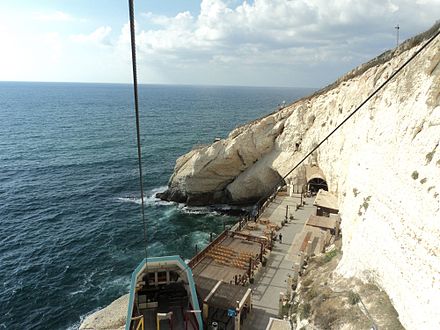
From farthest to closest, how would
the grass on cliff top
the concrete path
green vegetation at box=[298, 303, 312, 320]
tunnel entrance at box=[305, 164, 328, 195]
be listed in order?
1. tunnel entrance at box=[305, 164, 328, 195]
2. the concrete path
3. green vegetation at box=[298, 303, 312, 320]
4. the grass on cliff top

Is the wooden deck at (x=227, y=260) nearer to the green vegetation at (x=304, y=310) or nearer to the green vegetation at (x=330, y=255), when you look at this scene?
the green vegetation at (x=330, y=255)

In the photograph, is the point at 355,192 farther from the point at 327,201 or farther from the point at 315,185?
the point at 315,185

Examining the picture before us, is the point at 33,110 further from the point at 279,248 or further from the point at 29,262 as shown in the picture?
the point at 279,248

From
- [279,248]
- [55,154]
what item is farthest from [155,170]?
[279,248]

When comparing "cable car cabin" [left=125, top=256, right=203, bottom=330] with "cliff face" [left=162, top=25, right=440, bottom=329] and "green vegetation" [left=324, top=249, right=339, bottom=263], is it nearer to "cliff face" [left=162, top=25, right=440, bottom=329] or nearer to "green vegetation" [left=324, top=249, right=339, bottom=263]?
"cliff face" [left=162, top=25, right=440, bottom=329]

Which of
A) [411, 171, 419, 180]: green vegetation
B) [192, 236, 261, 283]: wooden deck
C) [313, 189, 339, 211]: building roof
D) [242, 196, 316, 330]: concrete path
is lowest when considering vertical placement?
[242, 196, 316, 330]: concrete path

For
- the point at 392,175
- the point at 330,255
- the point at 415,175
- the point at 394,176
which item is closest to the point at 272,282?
the point at 330,255

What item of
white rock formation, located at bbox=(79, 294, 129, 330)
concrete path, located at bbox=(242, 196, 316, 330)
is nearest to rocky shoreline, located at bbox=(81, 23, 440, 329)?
concrete path, located at bbox=(242, 196, 316, 330)
